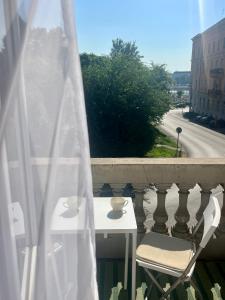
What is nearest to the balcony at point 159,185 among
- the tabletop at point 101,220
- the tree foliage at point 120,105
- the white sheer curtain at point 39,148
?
the tabletop at point 101,220

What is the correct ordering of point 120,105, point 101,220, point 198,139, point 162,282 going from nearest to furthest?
point 101,220, point 162,282, point 120,105, point 198,139

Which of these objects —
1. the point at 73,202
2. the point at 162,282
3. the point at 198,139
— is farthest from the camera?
the point at 198,139

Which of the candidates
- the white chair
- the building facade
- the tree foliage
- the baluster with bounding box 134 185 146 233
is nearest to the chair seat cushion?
the white chair

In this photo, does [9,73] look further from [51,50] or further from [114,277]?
[114,277]

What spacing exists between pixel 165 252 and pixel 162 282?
0.39 metres

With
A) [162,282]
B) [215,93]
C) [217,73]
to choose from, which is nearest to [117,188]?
[162,282]

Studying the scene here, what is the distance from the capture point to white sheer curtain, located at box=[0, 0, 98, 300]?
32.9 inches

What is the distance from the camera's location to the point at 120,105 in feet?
73.6

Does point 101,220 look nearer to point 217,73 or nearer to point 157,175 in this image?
point 157,175

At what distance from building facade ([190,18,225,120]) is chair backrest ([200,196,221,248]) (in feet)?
98.3

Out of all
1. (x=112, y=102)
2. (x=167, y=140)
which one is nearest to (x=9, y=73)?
(x=112, y=102)

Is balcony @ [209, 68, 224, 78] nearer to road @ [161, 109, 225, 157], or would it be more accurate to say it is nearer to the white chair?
road @ [161, 109, 225, 157]

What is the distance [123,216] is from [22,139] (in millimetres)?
1200

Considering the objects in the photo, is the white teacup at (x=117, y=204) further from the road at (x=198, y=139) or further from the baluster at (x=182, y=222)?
the road at (x=198, y=139)
